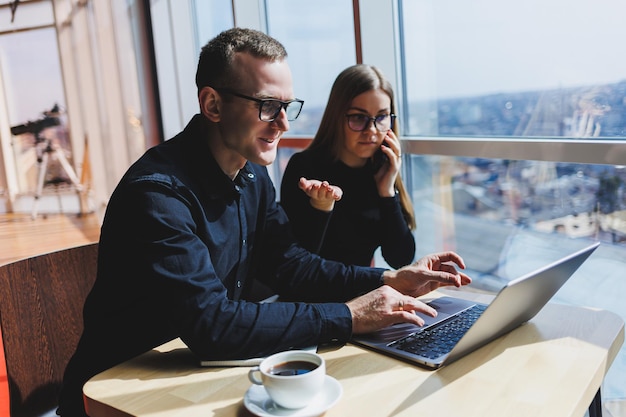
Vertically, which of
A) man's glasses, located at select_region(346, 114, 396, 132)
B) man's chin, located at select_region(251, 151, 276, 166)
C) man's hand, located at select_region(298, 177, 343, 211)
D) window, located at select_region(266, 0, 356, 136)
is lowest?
man's hand, located at select_region(298, 177, 343, 211)

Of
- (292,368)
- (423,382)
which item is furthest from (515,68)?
(292,368)

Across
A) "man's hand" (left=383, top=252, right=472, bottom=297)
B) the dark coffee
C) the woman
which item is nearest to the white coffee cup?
the dark coffee

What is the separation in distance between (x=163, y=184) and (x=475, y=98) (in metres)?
1.52

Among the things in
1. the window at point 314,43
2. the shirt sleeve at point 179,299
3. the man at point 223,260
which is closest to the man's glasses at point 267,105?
the man at point 223,260

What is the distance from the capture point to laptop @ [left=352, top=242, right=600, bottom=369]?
891mm

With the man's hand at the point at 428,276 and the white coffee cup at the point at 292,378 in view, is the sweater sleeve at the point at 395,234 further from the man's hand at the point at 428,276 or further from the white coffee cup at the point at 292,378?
the white coffee cup at the point at 292,378

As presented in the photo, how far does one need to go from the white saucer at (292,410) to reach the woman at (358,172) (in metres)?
1.07

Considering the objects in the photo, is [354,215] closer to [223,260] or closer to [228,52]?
[223,260]

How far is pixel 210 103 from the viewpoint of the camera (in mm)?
1296

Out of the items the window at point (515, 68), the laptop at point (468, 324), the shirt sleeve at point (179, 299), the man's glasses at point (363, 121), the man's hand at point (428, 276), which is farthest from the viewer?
the man's glasses at point (363, 121)

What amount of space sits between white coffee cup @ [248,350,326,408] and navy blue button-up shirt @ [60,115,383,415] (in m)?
0.16

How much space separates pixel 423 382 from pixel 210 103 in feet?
2.58

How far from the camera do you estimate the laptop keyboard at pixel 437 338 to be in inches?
38.8

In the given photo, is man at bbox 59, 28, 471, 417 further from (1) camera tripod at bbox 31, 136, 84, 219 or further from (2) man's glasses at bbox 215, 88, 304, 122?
(1) camera tripod at bbox 31, 136, 84, 219
